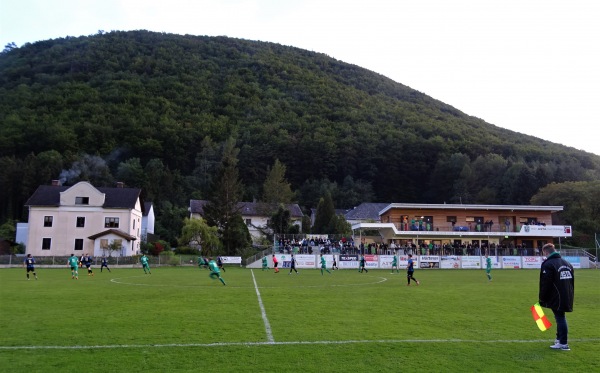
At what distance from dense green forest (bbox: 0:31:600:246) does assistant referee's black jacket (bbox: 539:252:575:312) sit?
78.3 metres

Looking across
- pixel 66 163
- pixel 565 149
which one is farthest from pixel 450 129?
pixel 66 163

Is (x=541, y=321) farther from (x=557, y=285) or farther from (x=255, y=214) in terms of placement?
(x=255, y=214)

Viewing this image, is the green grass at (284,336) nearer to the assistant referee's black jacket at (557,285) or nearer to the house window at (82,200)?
the assistant referee's black jacket at (557,285)

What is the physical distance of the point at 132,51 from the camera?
16138 centimetres

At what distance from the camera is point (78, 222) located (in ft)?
210

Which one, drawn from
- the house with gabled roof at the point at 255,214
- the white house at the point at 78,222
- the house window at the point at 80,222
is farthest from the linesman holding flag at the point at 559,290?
the house with gabled roof at the point at 255,214

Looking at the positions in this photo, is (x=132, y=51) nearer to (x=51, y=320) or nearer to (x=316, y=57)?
(x=316, y=57)

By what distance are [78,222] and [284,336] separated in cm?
6075

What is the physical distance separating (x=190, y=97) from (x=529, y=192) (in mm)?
93530

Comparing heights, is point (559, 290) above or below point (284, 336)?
above

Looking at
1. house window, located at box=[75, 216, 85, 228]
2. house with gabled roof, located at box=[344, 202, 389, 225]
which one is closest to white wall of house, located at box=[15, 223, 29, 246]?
house window, located at box=[75, 216, 85, 228]

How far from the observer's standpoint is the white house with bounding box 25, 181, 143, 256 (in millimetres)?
62250

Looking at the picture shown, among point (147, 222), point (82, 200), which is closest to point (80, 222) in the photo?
point (82, 200)

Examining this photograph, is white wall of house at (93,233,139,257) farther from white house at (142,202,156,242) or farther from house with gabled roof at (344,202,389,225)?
house with gabled roof at (344,202,389,225)
